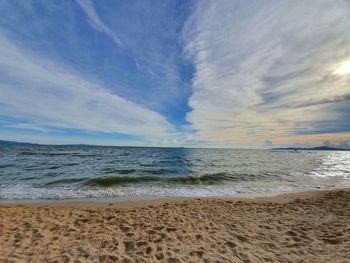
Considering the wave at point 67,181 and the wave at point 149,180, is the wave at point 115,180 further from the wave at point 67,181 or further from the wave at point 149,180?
the wave at point 67,181

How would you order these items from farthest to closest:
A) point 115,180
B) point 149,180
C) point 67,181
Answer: point 149,180, point 115,180, point 67,181

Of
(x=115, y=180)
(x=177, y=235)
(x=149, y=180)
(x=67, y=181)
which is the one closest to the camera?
(x=177, y=235)

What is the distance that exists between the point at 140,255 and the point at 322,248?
4039 millimetres

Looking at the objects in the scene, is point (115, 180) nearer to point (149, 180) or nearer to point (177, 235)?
point (149, 180)

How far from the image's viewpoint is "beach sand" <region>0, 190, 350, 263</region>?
12.1 feet

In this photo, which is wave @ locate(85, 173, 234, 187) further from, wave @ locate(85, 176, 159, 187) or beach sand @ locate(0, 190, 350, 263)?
beach sand @ locate(0, 190, 350, 263)

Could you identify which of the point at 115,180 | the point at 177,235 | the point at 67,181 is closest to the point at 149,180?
the point at 115,180

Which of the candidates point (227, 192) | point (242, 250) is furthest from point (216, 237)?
point (227, 192)

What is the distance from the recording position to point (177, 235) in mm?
4625

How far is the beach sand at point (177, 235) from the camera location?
12.1 ft

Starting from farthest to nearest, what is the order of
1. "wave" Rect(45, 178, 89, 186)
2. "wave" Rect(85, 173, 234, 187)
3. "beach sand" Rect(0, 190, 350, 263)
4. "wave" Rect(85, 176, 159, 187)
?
"wave" Rect(85, 173, 234, 187)
"wave" Rect(85, 176, 159, 187)
"wave" Rect(45, 178, 89, 186)
"beach sand" Rect(0, 190, 350, 263)

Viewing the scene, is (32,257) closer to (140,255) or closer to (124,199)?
(140,255)

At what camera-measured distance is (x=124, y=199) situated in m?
8.93

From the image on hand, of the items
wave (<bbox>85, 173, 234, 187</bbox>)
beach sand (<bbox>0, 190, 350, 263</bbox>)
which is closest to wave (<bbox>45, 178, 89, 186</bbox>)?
wave (<bbox>85, 173, 234, 187</bbox>)
